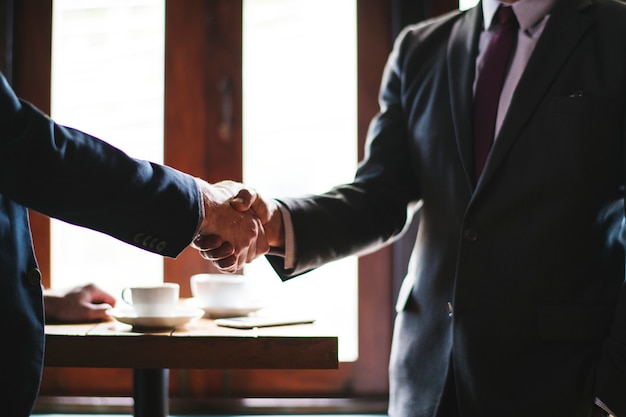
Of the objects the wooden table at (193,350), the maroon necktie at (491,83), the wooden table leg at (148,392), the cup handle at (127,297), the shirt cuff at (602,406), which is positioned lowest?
the wooden table leg at (148,392)

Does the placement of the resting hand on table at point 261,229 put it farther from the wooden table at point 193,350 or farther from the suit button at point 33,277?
the suit button at point 33,277

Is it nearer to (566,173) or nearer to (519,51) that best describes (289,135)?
(519,51)

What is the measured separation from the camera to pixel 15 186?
3.10ft

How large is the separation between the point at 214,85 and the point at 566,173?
1551 millimetres

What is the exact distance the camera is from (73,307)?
136cm

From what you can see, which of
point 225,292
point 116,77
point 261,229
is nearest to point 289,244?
point 261,229

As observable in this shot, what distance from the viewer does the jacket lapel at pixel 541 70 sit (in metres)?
1.18

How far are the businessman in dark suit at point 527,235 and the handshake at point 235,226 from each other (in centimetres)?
3

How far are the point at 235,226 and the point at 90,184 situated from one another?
408 mm

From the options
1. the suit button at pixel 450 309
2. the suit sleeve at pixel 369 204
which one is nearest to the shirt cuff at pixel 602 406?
the suit button at pixel 450 309

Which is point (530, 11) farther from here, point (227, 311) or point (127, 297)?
point (127, 297)

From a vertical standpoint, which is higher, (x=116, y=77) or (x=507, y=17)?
(x=116, y=77)

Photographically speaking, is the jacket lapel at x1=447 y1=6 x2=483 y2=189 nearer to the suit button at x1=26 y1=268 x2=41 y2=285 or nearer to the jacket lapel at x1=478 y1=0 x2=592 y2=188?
the jacket lapel at x1=478 y1=0 x2=592 y2=188

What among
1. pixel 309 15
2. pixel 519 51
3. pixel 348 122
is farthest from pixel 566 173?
pixel 309 15
